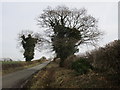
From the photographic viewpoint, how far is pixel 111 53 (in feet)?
32.9

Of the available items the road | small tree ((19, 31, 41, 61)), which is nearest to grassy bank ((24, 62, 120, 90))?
the road

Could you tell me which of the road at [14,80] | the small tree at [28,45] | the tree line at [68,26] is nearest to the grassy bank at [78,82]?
the road at [14,80]

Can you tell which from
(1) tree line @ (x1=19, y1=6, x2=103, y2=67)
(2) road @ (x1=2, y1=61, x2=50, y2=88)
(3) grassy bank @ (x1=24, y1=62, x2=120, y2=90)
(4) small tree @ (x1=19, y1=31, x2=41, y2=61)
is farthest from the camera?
(4) small tree @ (x1=19, y1=31, x2=41, y2=61)

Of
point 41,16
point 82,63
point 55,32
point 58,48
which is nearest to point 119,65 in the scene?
point 82,63

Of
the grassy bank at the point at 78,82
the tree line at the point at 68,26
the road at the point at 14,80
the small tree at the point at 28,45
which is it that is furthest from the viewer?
the small tree at the point at 28,45

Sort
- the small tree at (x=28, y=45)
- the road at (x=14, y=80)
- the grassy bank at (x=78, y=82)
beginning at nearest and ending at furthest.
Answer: the grassy bank at (x=78, y=82) → the road at (x=14, y=80) → the small tree at (x=28, y=45)

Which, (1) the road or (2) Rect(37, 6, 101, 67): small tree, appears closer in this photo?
(1) the road

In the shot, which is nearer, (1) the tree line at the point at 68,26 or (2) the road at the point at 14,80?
(2) the road at the point at 14,80

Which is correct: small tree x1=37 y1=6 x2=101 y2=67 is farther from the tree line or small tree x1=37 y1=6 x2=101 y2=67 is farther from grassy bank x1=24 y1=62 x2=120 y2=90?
grassy bank x1=24 y1=62 x2=120 y2=90

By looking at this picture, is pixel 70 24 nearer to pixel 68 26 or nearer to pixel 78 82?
pixel 68 26

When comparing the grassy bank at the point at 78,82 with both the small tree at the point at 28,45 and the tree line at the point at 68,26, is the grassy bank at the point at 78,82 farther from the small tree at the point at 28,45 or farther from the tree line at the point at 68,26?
the small tree at the point at 28,45

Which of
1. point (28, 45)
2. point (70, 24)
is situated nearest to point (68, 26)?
point (70, 24)

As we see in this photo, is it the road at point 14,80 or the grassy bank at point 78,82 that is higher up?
the grassy bank at point 78,82

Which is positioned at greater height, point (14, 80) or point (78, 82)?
point (78, 82)
